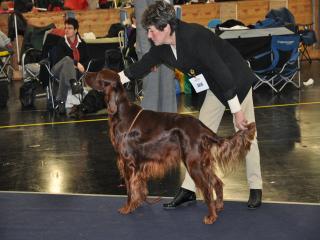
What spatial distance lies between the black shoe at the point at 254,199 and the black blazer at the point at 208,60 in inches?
24.8

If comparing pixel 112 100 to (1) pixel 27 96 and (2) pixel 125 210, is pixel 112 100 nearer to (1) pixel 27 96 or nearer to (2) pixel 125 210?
(2) pixel 125 210

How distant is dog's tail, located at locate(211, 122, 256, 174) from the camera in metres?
4.01

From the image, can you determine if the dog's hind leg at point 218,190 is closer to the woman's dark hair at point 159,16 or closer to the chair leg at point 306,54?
the woman's dark hair at point 159,16

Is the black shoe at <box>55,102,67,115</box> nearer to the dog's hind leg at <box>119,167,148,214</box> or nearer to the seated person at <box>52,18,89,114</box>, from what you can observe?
the seated person at <box>52,18,89,114</box>

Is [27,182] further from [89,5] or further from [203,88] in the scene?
[89,5]

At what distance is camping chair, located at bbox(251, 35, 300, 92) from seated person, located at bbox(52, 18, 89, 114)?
2546 millimetres

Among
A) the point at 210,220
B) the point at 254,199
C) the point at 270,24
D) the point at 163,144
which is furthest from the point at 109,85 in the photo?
the point at 270,24

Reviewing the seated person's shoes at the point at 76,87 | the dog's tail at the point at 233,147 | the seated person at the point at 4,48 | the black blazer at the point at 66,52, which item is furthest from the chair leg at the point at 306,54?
the dog's tail at the point at 233,147

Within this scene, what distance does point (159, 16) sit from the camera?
3799 millimetres

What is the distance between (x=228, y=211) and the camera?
4.30 m

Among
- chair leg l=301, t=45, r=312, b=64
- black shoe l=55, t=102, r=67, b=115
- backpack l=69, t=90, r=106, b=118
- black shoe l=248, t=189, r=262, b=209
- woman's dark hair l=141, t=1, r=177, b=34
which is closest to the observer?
woman's dark hair l=141, t=1, r=177, b=34

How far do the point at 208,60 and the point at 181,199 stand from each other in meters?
1.04

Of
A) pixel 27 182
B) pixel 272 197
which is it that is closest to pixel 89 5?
pixel 27 182

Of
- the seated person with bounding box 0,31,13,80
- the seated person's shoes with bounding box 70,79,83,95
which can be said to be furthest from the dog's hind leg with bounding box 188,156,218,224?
the seated person with bounding box 0,31,13,80
